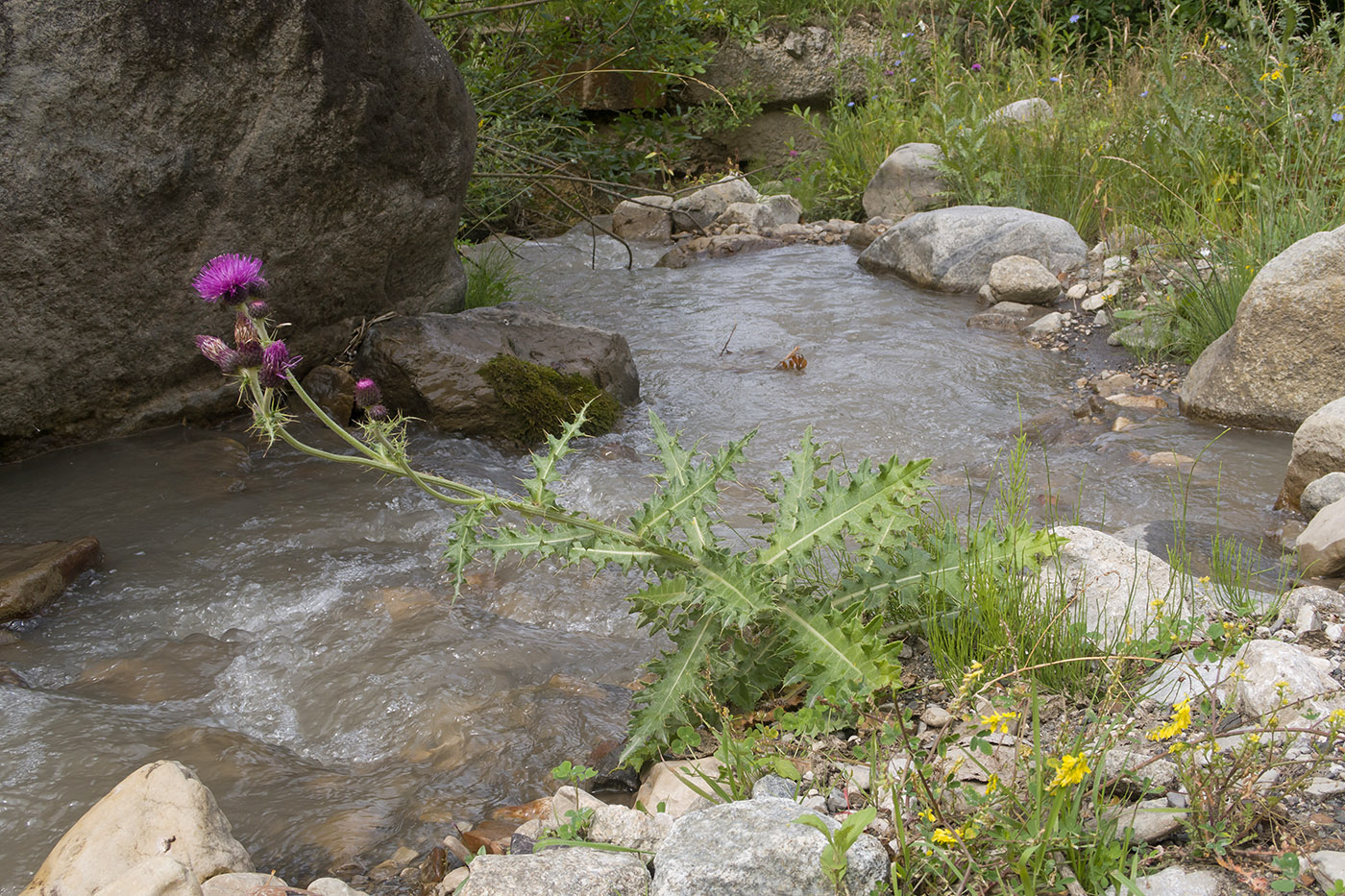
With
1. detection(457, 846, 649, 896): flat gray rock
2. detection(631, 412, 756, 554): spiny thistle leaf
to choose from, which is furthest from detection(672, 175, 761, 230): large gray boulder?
detection(457, 846, 649, 896): flat gray rock

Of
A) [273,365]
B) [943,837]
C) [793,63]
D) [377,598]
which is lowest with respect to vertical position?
[377,598]

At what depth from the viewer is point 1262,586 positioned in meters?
2.79

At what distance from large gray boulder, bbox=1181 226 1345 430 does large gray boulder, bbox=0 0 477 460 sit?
3.69 meters

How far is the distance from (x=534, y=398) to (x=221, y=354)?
242 cm

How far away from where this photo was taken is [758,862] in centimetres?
159

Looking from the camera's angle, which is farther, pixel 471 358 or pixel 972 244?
pixel 972 244

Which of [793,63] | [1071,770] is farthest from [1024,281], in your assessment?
[793,63]

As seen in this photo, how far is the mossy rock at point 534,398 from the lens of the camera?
14.9ft

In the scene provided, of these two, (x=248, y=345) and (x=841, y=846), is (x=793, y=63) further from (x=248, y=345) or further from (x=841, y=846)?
(x=841, y=846)

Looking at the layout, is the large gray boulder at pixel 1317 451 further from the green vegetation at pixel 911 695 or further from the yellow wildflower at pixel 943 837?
the yellow wildflower at pixel 943 837

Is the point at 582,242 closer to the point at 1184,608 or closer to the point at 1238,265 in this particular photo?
the point at 1238,265

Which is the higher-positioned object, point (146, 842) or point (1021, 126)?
point (1021, 126)

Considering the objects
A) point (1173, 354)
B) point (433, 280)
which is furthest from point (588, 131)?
point (1173, 354)

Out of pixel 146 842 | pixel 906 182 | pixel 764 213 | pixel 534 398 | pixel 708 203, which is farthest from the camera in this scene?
pixel 708 203
